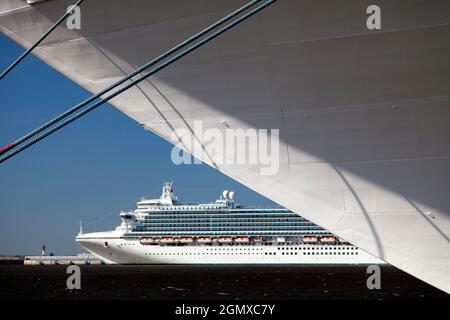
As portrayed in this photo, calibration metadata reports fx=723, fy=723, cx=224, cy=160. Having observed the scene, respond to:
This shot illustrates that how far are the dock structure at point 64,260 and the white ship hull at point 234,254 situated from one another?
57.0 metres

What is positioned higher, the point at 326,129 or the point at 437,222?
the point at 326,129

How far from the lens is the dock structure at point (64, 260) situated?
15875 cm

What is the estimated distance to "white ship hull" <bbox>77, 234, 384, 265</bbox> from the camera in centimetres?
9169

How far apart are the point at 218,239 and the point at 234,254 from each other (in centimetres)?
386

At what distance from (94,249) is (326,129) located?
94.5 meters

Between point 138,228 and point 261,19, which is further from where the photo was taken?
point 138,228

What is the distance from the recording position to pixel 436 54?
8305 mm

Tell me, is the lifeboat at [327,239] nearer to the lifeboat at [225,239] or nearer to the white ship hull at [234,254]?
the white ship hull at [234,254]

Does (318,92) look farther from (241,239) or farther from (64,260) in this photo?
(64,260)

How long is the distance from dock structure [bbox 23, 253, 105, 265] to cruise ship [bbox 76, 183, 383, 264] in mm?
54367

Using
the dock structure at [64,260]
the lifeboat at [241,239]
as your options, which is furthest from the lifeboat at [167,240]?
the dock structure at [64,260]

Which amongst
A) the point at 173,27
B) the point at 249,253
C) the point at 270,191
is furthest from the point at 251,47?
the point at 249,253

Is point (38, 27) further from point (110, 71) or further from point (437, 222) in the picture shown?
point (437, 222)

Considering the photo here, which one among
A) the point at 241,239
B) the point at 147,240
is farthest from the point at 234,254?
the point at 147,240
